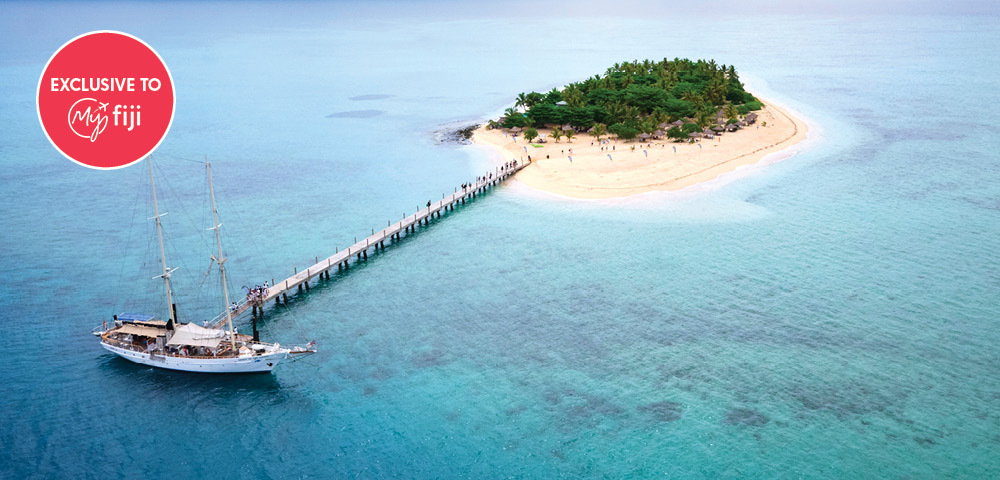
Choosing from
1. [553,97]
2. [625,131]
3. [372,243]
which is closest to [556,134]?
[625,131]

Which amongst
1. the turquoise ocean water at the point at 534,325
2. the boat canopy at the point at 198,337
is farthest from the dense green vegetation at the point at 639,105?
the boat canopy at the point at 198,337

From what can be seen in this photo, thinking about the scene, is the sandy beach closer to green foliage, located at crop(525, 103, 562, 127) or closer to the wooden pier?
green foliage, located at crop(525, 103, 562, 127)

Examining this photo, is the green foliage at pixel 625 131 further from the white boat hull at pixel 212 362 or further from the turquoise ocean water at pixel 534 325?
the white boat hull at pixel 212 362

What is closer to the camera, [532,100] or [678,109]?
[678,109]

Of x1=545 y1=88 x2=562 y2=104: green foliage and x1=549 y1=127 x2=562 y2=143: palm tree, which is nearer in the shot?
x1=549 y1=127 x2=562 y2=143: palm tree

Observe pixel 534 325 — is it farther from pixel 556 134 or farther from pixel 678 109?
pixel 678 109

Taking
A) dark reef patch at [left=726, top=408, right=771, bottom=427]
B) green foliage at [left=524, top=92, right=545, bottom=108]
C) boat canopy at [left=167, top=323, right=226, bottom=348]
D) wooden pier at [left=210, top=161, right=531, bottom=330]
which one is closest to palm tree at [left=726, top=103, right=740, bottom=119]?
green foliage at [left=524, top=92, right=545, bottom=108]
